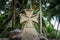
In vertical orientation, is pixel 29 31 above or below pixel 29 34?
above

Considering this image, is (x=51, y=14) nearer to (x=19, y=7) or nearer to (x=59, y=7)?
(x=59, y=7)

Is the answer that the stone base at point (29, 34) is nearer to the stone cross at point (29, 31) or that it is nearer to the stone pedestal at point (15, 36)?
the stone cross at point (29, 31)

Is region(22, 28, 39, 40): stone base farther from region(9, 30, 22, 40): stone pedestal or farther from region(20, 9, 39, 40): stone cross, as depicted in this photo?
region(9, 30, 22, 40): stone pedestal

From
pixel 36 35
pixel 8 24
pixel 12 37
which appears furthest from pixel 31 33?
pixel 8 24

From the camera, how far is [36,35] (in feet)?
30.7

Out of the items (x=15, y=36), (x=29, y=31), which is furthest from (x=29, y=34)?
(x=15, y=36)

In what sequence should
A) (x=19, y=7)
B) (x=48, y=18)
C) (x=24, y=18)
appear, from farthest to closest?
(x=48, y=18) < (x=19, y=7) < (x=24, y=18)

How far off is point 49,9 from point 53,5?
64cm

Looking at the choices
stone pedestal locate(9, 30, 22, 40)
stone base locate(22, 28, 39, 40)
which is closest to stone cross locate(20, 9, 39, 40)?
stone base locate(22, 28, 39, 40)

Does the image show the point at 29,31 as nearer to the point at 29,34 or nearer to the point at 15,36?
the point at 29,34

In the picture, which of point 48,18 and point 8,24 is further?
point 48,18

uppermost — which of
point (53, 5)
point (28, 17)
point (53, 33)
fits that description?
point (53, 5)

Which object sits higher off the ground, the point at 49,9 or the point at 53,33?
the point at 49,9

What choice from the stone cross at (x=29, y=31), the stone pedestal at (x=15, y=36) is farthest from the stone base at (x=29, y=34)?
the stone pedestal at (x=15, y=36)
